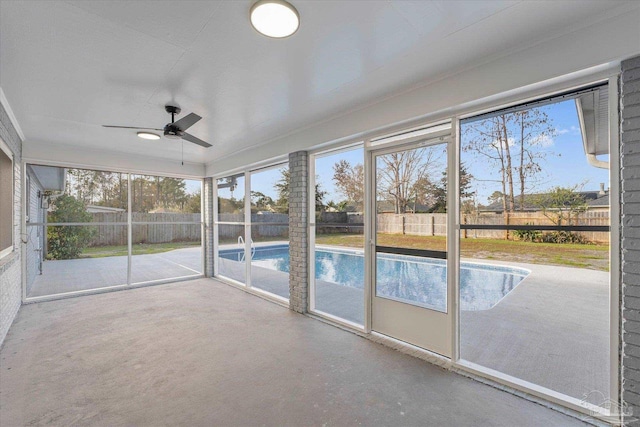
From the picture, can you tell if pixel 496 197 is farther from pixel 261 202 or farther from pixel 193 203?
pixel 193 203

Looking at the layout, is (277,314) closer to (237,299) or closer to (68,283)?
(237,299)

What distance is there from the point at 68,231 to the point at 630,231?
28.6 feet

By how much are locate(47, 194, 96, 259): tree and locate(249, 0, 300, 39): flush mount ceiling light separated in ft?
20.8

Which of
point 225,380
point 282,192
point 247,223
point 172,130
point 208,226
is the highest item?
point 172,130

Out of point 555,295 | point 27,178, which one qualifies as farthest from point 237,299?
point 555,295

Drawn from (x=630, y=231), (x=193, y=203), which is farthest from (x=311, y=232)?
(x=193, y=203)

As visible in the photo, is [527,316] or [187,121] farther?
[527,316]

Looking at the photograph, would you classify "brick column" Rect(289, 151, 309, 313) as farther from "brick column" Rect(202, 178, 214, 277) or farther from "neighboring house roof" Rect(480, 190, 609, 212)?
"brick column" Rect(202, 178, 214, 277)

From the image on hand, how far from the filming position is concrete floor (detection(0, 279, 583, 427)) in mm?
2053

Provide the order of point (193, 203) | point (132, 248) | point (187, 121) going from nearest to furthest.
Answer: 1. point (187, 121)
2. point (132, 248)
3. point (193, 203)

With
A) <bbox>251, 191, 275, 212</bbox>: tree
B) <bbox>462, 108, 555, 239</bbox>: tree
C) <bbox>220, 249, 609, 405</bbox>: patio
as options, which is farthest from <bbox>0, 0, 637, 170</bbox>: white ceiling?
<bbox>220, 249, 609, 405</bbox>: patio

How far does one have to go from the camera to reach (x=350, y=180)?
4410mm

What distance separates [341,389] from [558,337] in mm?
2676

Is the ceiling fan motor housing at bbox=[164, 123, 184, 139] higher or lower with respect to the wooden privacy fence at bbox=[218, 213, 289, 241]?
higher
